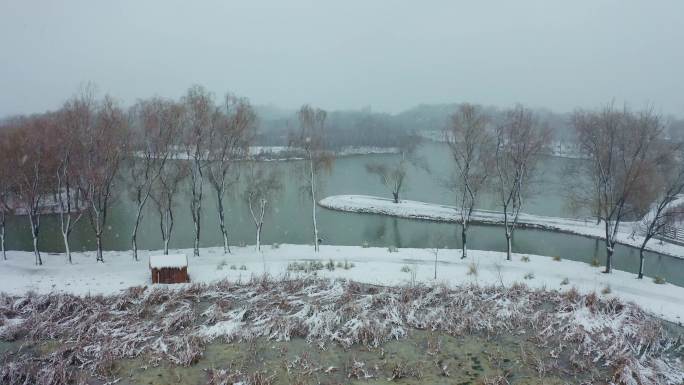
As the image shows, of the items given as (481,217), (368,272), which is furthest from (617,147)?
(481,217)

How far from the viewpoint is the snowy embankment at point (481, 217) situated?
2588 cm

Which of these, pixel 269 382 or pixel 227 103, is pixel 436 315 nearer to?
pixel 269 382

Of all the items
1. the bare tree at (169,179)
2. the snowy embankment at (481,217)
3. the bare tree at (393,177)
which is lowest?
the snowy embankment at (481,217)

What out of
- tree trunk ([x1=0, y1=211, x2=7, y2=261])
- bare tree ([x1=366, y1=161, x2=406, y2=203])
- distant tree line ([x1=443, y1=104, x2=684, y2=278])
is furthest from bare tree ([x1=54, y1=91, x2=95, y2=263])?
bare tree ([x1=366, y1=161, x2=406, y2=203])

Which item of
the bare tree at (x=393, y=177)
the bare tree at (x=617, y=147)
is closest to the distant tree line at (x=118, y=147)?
the bare tree at (x=617, y=147)

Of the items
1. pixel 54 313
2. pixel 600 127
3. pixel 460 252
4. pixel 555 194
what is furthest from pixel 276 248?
pixel 555 194

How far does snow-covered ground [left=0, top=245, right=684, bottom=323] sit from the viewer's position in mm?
15852

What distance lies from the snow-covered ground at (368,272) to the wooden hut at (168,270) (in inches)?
23.0

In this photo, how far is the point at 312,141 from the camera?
22.6 m

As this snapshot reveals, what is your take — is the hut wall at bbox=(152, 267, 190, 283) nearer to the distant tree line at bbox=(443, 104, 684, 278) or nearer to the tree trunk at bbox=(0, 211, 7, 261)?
the tree trunk at bbox=(0, 211, 7, 261)

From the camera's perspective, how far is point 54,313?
13.7 m

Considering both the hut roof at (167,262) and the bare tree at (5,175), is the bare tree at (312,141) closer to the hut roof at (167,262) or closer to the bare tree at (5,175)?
the hut roof at (167,262)

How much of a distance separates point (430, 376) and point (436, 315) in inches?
120

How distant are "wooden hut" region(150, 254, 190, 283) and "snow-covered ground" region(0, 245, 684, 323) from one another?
583mm
